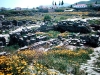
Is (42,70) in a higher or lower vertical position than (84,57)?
higher

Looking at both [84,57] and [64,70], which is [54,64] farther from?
[84,57]

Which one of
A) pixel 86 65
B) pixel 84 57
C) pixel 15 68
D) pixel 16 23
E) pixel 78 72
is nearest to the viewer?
pixel 15 68

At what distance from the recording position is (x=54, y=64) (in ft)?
40.8

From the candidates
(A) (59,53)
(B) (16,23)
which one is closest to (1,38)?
(A) (59,53)

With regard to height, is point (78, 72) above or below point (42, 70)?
below

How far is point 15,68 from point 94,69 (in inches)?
232

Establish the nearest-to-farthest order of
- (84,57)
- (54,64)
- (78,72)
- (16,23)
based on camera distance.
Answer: (78,72) → (54,64) → (84,57) → (16,23)

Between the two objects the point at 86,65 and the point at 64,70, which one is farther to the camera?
the point at 86,65

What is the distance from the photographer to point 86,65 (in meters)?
13.4

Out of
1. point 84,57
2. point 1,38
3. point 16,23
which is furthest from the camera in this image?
point 16,23

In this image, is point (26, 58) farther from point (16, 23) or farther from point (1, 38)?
point (16, 23)

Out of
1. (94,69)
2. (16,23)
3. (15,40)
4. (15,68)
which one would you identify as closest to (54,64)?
(94,69)

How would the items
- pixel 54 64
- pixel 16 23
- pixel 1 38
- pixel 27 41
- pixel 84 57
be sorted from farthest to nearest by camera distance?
pixel 16 23, pixel 1 38, pixel 27 41, pixel 84 57, pixel 54 64

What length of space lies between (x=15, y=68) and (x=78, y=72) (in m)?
4.13
